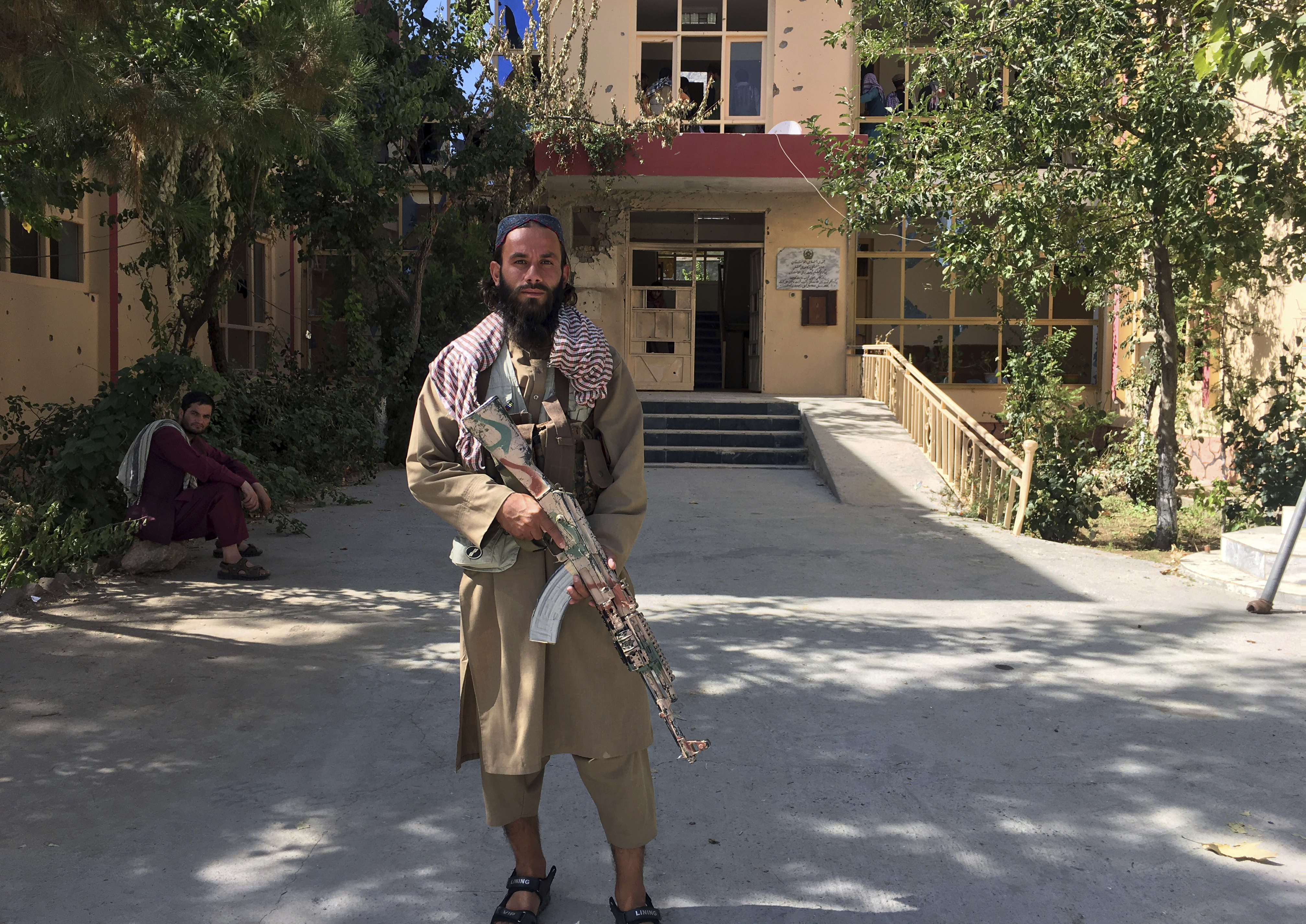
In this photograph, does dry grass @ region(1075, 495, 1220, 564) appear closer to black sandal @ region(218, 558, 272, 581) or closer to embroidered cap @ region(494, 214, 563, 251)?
black sandal @ region(218, 558, 272, 581)

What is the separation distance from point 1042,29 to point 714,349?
1206 cm

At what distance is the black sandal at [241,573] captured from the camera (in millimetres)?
6082

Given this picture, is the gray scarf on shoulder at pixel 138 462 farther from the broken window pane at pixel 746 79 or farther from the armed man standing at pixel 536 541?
the broken window pane at pixel 746 79

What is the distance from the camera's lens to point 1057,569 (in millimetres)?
6875

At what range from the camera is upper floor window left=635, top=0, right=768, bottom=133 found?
1543cm

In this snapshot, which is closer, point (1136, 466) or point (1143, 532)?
point (1143, 532)

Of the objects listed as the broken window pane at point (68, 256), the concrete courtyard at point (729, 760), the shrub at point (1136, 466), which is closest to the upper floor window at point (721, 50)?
the shrub at point (1136, 466)

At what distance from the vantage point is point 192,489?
6066 mm

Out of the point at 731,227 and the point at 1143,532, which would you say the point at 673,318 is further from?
the point at 1143,532

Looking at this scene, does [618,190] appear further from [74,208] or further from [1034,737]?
[1034,737]

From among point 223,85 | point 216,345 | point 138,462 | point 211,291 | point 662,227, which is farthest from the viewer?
point 662,227

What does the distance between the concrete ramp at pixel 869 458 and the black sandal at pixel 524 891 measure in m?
7.16

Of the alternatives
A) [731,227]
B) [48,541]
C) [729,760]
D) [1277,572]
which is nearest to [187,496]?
[48,541]

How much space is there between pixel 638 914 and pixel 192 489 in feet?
15.0
